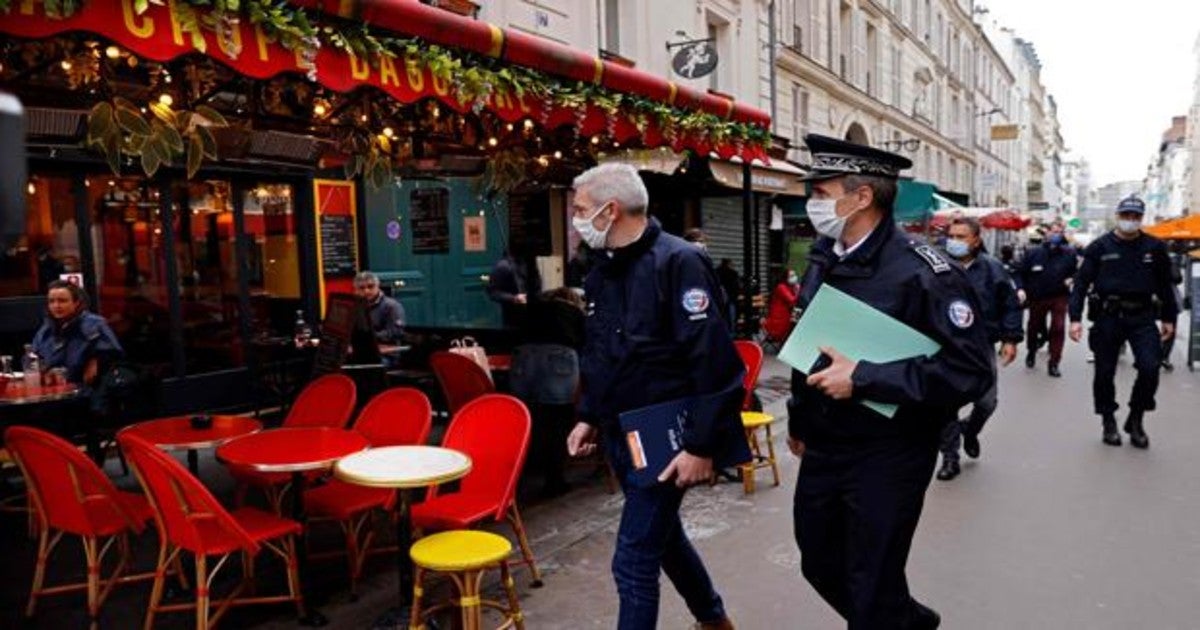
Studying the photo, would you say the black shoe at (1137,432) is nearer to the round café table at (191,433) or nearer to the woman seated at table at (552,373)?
the woman seated at table at (552,373)

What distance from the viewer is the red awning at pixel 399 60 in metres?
3.32

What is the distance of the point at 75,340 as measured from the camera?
6246mm

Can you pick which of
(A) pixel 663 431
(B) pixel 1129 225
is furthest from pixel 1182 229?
(A) pixel 663 431

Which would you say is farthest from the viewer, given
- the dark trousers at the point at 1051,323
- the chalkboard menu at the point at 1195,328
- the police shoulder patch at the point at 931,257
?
the dark trousers at the point at 1051,323

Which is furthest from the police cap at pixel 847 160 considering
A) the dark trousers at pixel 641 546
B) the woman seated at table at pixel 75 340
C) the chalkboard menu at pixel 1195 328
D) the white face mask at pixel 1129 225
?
the chalkboard menu at pixel 1195 328

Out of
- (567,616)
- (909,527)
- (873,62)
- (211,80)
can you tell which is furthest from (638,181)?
(873,62)

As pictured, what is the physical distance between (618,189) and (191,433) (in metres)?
2.80

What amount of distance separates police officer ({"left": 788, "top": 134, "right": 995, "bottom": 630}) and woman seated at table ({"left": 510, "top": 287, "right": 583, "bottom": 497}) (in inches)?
122

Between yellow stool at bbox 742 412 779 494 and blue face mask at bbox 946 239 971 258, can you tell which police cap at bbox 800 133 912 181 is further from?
blue face mask at bbox 946 239 971 258

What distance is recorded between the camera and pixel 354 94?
18.8ft

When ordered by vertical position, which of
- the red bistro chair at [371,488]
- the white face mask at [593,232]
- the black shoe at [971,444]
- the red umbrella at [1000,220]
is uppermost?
the red umbrella at [1000,220]

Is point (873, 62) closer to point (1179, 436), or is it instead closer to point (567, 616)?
point (1179, 436)

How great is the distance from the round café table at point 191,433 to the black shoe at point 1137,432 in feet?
22.4

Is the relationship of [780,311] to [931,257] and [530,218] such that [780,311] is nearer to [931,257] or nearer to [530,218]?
[530,218]
